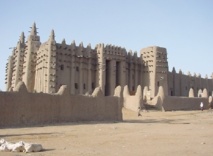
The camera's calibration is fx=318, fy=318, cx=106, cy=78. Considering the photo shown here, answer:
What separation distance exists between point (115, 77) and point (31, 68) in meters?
11.4

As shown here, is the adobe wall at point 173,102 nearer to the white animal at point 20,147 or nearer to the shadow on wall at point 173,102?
the shadow on wall at point 173,102

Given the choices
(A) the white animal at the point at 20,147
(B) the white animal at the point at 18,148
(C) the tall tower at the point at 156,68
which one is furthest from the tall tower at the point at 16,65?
(B) the white animal at the point at 18,148

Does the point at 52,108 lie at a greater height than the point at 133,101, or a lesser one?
lesser

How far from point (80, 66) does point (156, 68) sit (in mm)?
12119

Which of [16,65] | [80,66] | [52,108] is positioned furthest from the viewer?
[16,65]

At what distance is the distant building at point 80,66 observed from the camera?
38906 mm

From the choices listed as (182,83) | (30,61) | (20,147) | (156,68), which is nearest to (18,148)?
(20,147)

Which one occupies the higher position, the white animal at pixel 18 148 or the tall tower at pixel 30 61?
the tall tower at pixel 30 61

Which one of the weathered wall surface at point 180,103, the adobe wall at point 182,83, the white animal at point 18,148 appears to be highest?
the adobe wall at point 182,83

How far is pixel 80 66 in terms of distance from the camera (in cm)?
4181

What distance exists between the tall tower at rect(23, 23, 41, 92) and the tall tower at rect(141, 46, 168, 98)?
16490 mm

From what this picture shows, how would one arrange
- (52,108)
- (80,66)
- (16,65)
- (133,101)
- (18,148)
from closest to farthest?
(18,148) → (52,108) → (133,101) → (80,66) → (16,65)

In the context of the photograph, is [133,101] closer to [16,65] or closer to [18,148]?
[16,65]

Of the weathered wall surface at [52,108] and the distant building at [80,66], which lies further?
the distant building at [80,66]
